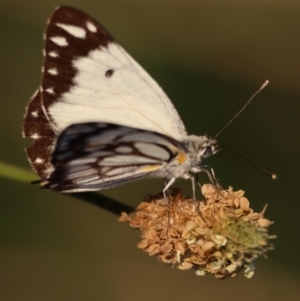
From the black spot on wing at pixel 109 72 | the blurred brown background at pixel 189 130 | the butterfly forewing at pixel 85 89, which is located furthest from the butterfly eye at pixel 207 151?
the blurred brown background at pixel 189 130

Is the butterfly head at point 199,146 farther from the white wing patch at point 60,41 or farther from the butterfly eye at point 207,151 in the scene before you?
the white wing patch at point 60,41

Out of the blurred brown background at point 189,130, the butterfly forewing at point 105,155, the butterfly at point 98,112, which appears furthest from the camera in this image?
the blurred brown background at point 189,130

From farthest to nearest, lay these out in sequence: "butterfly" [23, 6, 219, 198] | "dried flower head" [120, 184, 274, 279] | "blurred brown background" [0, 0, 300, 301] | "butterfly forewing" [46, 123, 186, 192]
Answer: "blurred brown background" [0, 0, 300, 301] < "butterfly" [23, 6, 219, 198] < "butterfly forewing" [46, 123, 186, 192] < "dried flower head" [120, 184, 274, 279]

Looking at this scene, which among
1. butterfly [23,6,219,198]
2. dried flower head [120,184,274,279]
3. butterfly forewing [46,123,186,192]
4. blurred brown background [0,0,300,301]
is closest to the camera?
dried flower head [120,184,274,279]

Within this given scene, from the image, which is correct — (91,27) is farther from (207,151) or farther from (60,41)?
(207,151)

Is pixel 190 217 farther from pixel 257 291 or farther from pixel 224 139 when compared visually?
pixel 224 139

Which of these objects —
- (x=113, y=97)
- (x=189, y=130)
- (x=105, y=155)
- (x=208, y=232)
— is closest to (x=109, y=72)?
(x=113, y=97)

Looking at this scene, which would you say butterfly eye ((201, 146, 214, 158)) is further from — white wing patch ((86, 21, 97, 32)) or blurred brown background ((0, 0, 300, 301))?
blurred brown background ((0, 0, 300, 301))

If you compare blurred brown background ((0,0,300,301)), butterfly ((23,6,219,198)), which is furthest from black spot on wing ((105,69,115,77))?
blurred brown background ((0,0,300,301))

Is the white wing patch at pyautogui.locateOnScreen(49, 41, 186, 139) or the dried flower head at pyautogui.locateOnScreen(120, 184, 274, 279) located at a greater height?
the white wing patch at pyautogui.locateOnScreen(49, 41, 186, 139)
